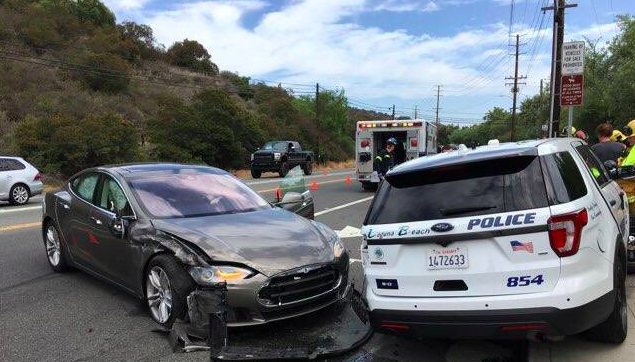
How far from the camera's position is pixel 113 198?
19.6 feet

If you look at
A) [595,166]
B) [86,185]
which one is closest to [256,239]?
[86,185]

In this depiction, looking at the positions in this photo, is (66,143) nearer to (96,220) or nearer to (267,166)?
(267,166)

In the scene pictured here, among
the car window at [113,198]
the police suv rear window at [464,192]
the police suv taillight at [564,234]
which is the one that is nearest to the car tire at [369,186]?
the car window at [113,198]

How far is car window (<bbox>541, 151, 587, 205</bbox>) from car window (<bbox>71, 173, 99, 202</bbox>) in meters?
4.90

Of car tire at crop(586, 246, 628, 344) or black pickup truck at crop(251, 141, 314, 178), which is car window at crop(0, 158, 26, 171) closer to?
black pickup truck at crop(251, 141, 314, 178)

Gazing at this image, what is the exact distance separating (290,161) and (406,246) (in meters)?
27.7

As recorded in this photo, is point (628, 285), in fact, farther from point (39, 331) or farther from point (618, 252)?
point (39, 331)

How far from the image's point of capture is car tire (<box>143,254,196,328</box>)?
4.69 m

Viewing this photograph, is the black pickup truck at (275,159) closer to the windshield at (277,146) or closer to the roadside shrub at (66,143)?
the windshield at (277,146)

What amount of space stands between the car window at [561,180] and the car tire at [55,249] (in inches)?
223

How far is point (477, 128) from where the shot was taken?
434 feet

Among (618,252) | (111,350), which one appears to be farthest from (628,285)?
(111,350)

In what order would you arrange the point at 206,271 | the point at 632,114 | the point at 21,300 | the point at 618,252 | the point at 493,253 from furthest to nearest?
the point at 632,114 → the point at 21,300 → the point at 206,271 → the point at 618,252 → the point at 493,253

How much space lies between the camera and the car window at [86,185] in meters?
6.46
